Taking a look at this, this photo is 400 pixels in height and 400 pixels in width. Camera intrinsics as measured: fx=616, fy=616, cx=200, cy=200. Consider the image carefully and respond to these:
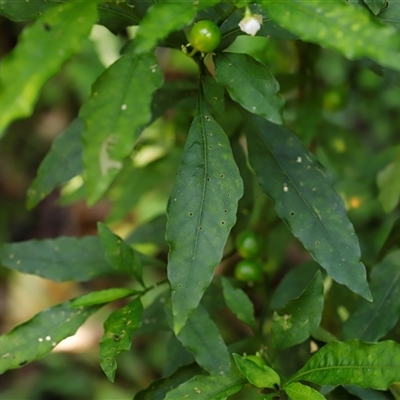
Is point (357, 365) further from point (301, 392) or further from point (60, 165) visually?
point (60, 165)

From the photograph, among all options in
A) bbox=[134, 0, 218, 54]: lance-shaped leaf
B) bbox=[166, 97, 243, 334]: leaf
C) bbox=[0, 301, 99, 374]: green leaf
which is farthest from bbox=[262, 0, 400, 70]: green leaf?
bbox=[0, 301, 99, 374]: green leaf

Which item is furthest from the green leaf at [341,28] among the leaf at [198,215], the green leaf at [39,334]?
the green leaf at [39,334]

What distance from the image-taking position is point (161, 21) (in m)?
0.71

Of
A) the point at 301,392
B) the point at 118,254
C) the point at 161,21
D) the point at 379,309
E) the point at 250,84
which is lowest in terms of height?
the point at 379,309

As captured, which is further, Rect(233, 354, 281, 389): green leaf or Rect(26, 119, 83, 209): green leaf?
Rect(26, 119, 83, 209): green leaf

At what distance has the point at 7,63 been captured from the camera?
2.19ft

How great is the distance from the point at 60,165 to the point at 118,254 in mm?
258

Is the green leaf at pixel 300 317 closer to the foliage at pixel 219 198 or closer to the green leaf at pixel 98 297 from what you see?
the foliage at pixel 219 198

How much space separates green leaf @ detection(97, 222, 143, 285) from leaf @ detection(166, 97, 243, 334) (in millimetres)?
203

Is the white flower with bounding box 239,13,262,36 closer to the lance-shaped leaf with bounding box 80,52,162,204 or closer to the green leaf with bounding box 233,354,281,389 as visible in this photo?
the lance-shaped leaf with bounding box 80,52,162,204

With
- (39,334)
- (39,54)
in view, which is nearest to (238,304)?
(39,334)

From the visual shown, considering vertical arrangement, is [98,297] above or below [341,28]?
below

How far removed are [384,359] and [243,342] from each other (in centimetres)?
31

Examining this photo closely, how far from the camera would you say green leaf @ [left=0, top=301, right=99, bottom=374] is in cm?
100
